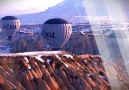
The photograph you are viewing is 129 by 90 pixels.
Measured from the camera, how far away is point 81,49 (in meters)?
42.2

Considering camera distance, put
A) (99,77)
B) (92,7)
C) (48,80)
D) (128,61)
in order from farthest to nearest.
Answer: (92,7)
(128,61)
(99,77)
(48,80)

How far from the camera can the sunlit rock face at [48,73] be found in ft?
51.8

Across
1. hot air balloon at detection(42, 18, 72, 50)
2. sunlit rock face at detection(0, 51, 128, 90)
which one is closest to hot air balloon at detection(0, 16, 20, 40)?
hot air balloon at detection(42, 18, 72, 50)

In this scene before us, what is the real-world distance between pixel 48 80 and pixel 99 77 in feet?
12.6

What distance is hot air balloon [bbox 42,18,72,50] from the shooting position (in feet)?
84.7

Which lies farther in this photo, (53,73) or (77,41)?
(77,41)

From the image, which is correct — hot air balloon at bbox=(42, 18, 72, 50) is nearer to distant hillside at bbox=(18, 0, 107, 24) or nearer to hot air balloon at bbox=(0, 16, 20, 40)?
hot air balloon at bbox=(0, 16, 20, 40)

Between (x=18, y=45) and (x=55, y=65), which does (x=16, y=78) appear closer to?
(x=55, y=65)

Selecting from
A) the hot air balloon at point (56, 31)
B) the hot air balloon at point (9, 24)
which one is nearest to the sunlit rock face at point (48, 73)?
the hot air balloon at point (56, 31)

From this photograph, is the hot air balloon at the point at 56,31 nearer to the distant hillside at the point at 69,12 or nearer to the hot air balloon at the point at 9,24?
the hot air balloon at the point at 9,24

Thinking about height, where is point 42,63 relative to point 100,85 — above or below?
above

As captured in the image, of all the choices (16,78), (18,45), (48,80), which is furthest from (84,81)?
(18,45)

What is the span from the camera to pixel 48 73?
1736cm

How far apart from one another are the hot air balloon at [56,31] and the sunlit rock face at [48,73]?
509 centimetres
